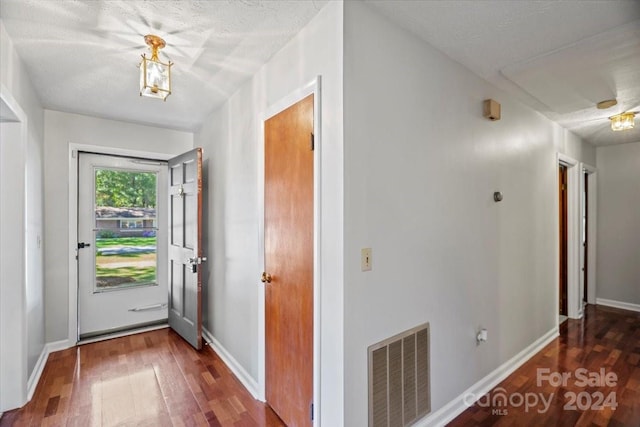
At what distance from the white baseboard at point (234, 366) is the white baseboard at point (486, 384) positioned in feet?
3.92

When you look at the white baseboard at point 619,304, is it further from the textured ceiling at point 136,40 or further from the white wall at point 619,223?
the textured ceiling at point 136,40

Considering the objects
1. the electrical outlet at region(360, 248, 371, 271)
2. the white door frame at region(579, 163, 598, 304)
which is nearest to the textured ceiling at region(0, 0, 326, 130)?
the electrical outlet at region(360, 248, 371, 271)

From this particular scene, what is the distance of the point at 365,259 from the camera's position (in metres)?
1.57

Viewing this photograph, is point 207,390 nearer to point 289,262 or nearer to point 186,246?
point 289,262

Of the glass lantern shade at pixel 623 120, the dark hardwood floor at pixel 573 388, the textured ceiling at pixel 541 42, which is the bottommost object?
the dark hardwood floor at pixel 573 388

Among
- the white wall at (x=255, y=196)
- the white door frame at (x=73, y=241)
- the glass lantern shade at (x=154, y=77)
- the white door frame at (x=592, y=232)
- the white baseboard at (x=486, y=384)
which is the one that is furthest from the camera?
the white door frame at (x=592, y=232)

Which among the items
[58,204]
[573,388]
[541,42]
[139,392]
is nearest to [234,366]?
[139,392]

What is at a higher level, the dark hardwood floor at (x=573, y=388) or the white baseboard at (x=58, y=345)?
the white baseboard at (x=58, y=345)

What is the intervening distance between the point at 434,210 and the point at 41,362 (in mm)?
3599

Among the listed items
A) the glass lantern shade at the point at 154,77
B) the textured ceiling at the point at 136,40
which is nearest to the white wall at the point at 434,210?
the textured ceiling at the point at 136,40

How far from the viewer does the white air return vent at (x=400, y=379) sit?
5.27ft

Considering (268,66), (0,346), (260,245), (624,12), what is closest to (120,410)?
(0,346)

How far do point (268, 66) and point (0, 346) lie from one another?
8.71 ft

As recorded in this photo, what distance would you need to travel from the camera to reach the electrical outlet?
155 centimetres
